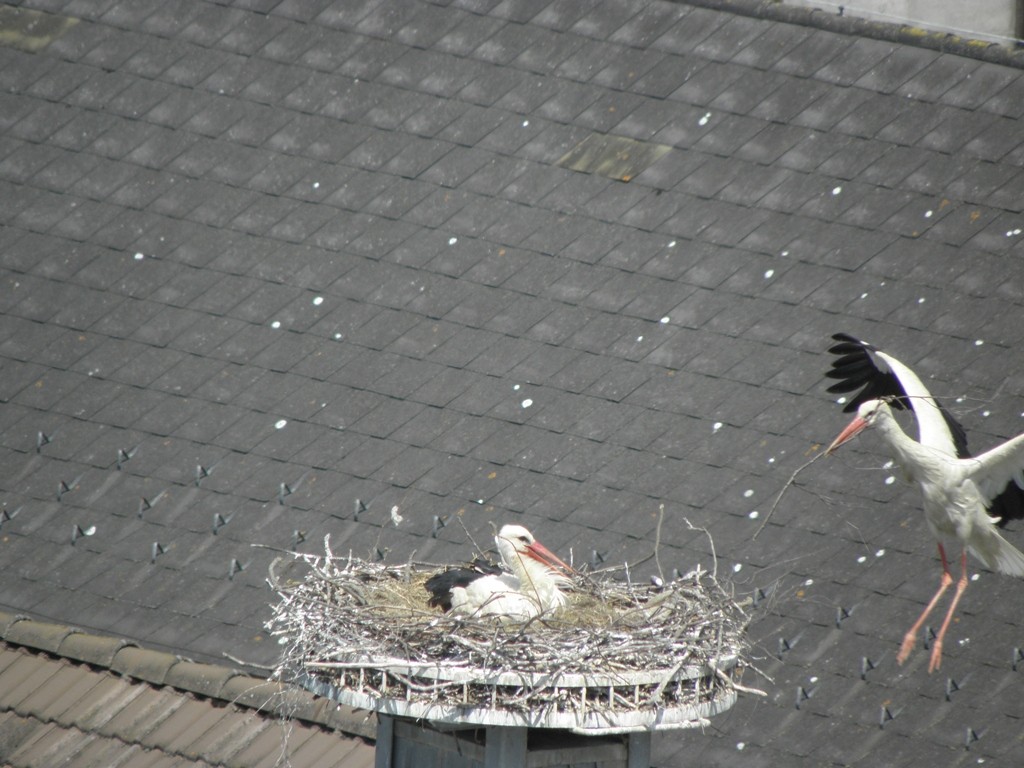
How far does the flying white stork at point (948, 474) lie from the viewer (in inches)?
279

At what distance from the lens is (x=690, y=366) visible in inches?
373

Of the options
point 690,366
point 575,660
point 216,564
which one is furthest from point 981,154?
point 575,660

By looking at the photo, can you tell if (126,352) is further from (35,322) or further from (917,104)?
(917,104)

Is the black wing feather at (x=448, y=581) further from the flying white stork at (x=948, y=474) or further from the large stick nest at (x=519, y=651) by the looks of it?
the flying white stork at (x=948, y=474)

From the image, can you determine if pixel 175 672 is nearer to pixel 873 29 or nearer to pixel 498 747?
pixel 498 747

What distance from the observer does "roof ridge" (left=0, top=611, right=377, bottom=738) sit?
A: 8.22 m

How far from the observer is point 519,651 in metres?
5.80

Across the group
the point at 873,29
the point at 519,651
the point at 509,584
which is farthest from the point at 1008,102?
the point at 519,651

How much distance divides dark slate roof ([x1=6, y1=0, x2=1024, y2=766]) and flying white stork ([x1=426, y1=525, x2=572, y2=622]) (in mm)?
1427

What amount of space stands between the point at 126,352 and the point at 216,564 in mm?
1628

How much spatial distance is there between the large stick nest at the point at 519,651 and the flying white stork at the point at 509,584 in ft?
0.40

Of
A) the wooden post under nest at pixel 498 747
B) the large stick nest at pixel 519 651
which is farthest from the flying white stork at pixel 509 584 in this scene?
the wooden post under nest at pixel 498 747

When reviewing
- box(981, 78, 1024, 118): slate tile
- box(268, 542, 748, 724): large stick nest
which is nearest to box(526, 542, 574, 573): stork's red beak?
box(268, 542, 748, 724): large stick nest

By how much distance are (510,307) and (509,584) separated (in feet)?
10.3
